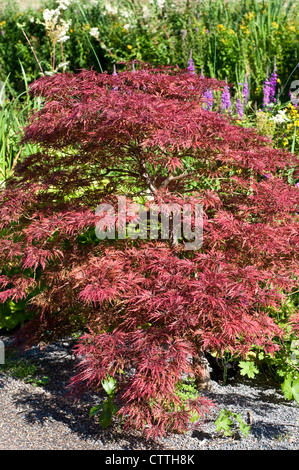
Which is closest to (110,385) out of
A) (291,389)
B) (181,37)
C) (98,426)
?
(98,426)

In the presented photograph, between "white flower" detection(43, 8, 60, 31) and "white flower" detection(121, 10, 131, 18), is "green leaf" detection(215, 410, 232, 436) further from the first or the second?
"white flower" detection(121, 10, 131, 18)

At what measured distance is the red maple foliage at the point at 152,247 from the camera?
215 centimetres

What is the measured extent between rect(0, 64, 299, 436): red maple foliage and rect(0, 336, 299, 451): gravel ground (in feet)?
0.56

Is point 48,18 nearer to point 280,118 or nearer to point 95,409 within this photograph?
point 280,118

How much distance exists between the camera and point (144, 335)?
87.0 inches

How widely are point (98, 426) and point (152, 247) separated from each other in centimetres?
97

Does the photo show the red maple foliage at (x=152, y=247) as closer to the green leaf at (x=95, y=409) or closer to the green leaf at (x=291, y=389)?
the green leaf at (x=95, y=409)

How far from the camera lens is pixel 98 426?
2.64 m

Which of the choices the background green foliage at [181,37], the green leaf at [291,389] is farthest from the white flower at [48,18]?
the green leaf at [291,389]

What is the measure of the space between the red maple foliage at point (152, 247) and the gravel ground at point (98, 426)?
169mm
